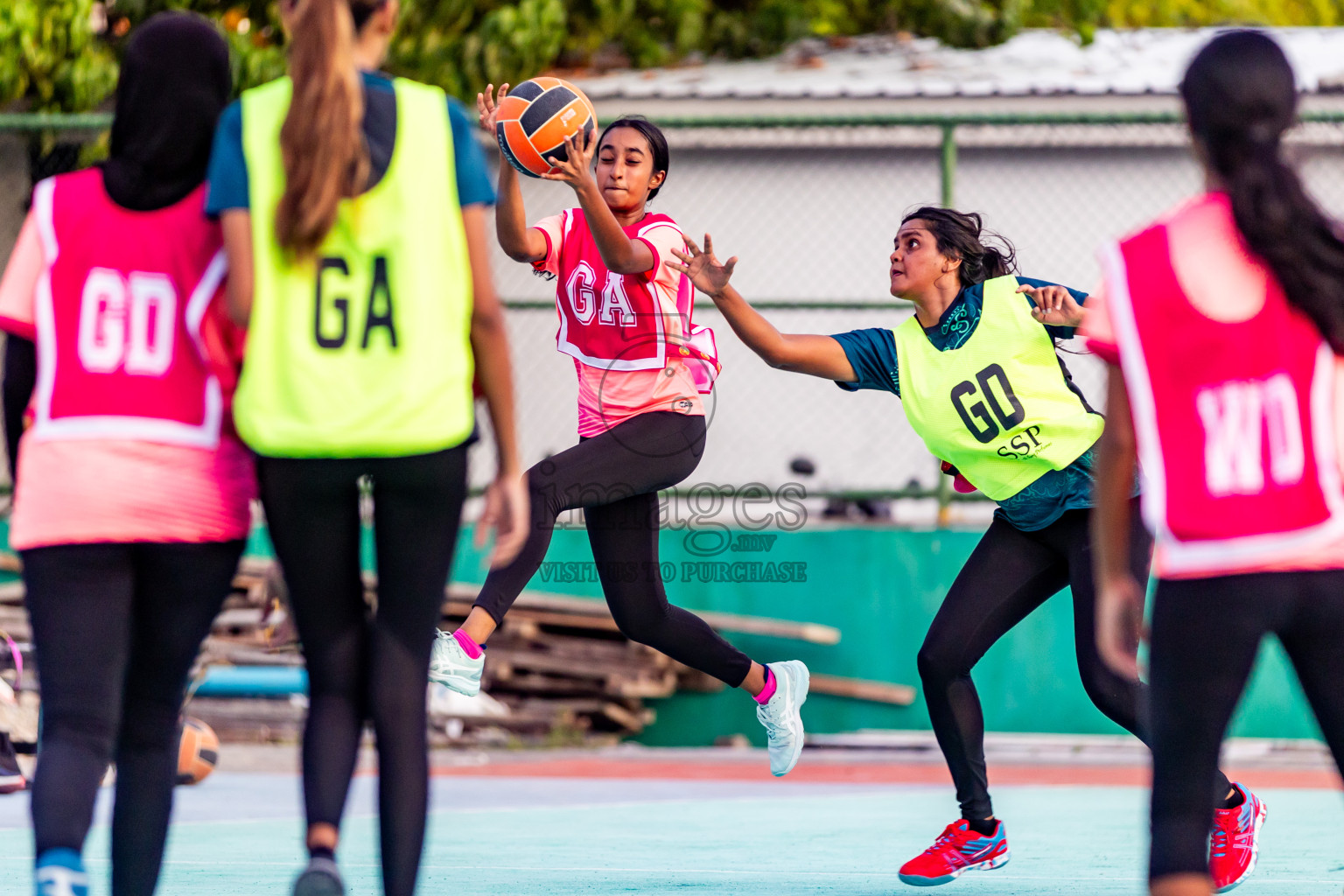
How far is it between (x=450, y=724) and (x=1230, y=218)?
716 cm

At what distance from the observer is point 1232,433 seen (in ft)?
8.50

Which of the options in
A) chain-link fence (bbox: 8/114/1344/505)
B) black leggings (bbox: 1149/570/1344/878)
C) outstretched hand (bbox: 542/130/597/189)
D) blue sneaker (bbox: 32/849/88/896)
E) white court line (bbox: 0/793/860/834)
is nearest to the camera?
black leggings (bbox: 1149/570/1344/878)

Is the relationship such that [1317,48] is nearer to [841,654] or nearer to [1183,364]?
[841,654]

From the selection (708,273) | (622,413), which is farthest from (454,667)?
(708,273)

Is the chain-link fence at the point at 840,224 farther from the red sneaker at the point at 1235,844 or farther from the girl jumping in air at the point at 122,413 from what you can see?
the girl jumping in air at the point at 122,413

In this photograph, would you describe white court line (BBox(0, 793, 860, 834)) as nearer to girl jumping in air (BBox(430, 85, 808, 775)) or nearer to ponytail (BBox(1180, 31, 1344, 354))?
girl jumping in air (BBox(430, 85, 808, 775))

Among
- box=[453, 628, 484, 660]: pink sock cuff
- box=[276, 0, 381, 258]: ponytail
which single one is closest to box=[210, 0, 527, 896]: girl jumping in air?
box=[276, 0, 381, 258]: ponytail

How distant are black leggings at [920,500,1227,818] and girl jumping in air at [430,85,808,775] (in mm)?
947

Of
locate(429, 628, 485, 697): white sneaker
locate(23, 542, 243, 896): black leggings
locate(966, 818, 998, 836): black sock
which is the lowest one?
locate(966, 818, 998, 836): black sock

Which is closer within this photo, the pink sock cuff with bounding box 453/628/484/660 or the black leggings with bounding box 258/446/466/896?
the black leggings with bounding box 258/446/466/896

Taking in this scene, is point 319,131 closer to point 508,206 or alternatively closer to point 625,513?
point 508,206

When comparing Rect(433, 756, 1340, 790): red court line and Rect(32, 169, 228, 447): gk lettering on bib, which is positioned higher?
Rect(32, 169, 228, 447): gk lettering on bib

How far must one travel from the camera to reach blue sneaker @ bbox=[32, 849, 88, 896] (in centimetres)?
284

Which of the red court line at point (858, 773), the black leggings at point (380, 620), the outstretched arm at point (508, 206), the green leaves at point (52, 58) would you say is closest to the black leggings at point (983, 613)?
the outstretched arm at point (508, 206)
